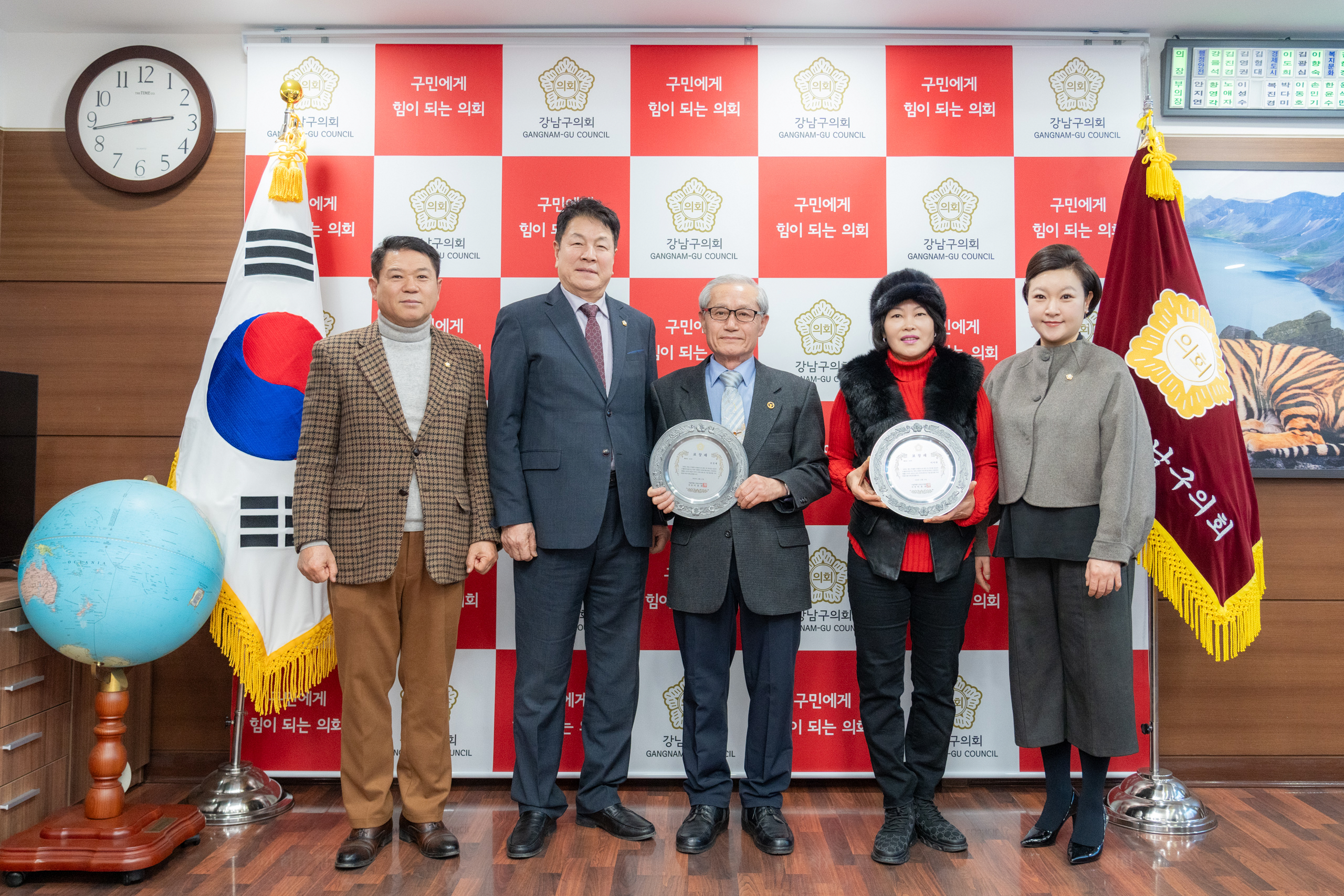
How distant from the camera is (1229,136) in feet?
10.2

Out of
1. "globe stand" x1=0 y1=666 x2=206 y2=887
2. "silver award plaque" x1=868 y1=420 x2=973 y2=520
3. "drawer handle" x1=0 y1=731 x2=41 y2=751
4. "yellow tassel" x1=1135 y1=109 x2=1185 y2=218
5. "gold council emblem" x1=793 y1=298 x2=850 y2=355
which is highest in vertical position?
"yellow tassel" x1=1135 y1=109 x2=1185 y2=218

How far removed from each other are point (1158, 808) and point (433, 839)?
7.64ft

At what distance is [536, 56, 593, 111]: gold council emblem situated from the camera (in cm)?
303

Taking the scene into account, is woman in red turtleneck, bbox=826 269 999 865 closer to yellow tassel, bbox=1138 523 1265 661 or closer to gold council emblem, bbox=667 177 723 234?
yellow tassel, bbox=1138 523 1265 661

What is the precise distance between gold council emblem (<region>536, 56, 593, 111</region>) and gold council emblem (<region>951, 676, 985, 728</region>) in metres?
2.63

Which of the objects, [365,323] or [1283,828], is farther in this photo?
[365,323]

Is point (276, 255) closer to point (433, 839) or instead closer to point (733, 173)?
point (733, 173)

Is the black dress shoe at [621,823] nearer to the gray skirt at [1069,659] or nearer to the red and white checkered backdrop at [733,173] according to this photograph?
the red and white checkered backdrop at [733,173]

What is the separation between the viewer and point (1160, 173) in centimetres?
265

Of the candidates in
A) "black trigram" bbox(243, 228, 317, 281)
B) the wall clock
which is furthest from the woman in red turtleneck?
the wall clock

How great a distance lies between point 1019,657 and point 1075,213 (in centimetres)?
174

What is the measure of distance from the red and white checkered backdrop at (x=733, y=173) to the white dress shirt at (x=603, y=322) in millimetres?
524

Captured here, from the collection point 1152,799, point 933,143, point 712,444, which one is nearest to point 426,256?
point 712,444

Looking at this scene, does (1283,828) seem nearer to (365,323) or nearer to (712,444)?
(712,444)
